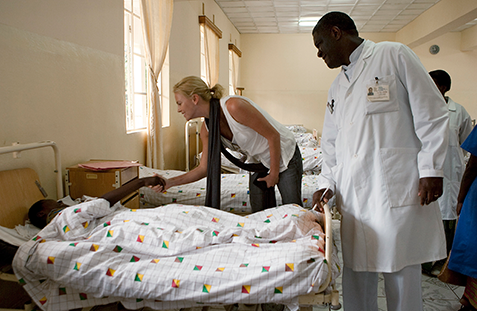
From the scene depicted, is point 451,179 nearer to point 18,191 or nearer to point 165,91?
point 18,191

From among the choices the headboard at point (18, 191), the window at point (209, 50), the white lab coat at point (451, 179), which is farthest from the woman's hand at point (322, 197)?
the window at point (209, 50)

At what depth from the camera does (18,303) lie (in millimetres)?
2066

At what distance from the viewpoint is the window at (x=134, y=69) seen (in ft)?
12.8

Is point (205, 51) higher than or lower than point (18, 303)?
higher

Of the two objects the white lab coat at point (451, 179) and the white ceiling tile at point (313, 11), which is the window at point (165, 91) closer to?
the white ceiling tile at point (313, 11)

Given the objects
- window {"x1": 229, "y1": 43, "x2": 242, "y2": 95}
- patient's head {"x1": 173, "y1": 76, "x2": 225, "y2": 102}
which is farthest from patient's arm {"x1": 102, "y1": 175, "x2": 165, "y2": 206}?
window {"x1": 229, "y1": 43, "x2": 242, "y2": 95}

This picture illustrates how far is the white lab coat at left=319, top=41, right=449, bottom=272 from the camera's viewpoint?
1.41 meters

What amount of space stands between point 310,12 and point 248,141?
6.48 m

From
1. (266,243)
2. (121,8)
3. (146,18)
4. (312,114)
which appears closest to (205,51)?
(146,18)

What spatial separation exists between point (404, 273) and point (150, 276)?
108 cm

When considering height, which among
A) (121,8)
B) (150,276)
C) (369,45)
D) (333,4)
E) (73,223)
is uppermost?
(333,4)

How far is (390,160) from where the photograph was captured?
147cm

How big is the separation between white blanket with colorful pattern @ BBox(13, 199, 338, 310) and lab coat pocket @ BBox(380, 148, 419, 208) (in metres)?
0.41

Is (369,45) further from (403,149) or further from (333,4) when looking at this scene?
(333,4)
